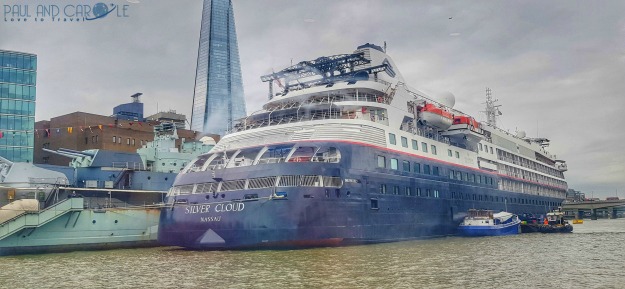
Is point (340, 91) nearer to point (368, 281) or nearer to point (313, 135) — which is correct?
point (313, 135)

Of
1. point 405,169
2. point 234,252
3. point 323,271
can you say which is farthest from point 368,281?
point 405,169

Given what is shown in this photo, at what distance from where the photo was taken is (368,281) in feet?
66.2

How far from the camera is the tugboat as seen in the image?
5616 cm

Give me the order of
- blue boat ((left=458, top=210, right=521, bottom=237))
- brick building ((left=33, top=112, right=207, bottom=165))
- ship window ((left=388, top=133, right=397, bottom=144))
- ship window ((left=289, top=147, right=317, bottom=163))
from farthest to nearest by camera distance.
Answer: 1. brick building ((left=33, top=112, right=207, bottom=165))
2. blue boat ((left=458, top=210, right=521, bottom=237))
3. ship window ((left=388, top=133, right=397, bottom=144))
4. ship window ((left=289, top=147, right=317, bottom=163))

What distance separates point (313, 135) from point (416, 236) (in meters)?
12.1

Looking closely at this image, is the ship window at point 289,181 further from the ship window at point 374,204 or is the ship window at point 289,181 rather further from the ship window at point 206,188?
the ship window at point 374,204

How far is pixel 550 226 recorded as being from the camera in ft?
185

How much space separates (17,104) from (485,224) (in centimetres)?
6717

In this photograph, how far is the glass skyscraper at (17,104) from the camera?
76812 mm

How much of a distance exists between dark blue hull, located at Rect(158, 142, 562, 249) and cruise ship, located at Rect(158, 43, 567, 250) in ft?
0.22

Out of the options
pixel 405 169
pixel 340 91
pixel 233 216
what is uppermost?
pixel 340 91

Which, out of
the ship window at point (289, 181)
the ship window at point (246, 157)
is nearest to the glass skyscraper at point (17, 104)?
the ship window at point (246, 157)

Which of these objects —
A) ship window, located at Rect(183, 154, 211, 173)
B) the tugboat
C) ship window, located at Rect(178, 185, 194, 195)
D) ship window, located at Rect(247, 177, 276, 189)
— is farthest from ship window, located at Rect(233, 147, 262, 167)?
the tugboat

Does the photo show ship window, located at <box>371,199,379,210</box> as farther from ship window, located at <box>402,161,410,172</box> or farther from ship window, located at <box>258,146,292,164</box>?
ship window, located at <box>258,146,292,164</box>
